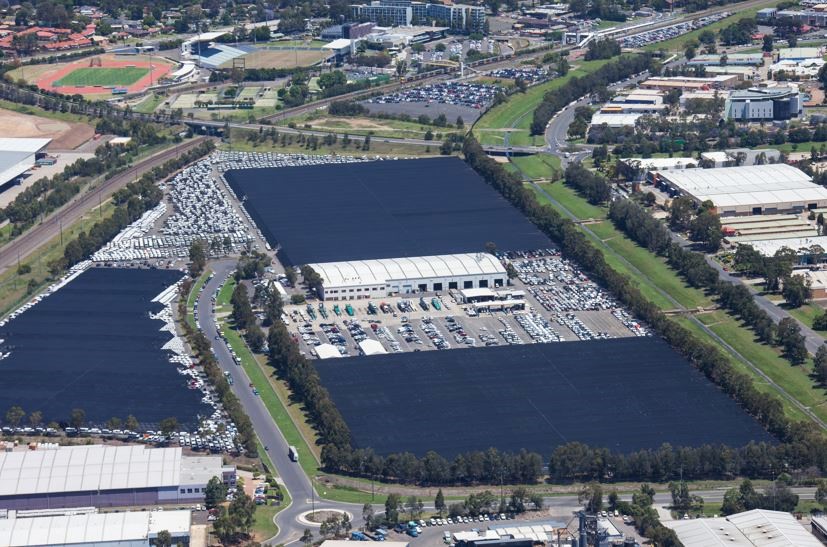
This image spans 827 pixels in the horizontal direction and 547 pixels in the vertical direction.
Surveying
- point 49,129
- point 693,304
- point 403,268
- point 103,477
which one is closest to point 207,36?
point 49,129

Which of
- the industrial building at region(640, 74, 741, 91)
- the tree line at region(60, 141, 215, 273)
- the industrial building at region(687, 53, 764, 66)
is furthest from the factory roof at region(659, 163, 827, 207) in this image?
the industrial building at region(687, 53, 764, 66)

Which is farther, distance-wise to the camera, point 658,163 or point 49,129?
A: point 49,129

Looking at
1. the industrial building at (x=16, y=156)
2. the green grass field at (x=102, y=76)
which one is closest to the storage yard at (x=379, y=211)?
the industrial building at (x=16, y=156)

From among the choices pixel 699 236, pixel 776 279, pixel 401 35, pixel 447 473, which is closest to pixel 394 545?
pixel 447 473

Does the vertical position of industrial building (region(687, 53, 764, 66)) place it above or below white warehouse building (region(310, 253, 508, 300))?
below

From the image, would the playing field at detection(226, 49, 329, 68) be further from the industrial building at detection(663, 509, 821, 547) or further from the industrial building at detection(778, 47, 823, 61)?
the industrial building at detection(663, 509, 821, 547)

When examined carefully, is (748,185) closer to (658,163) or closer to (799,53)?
(658,163)
